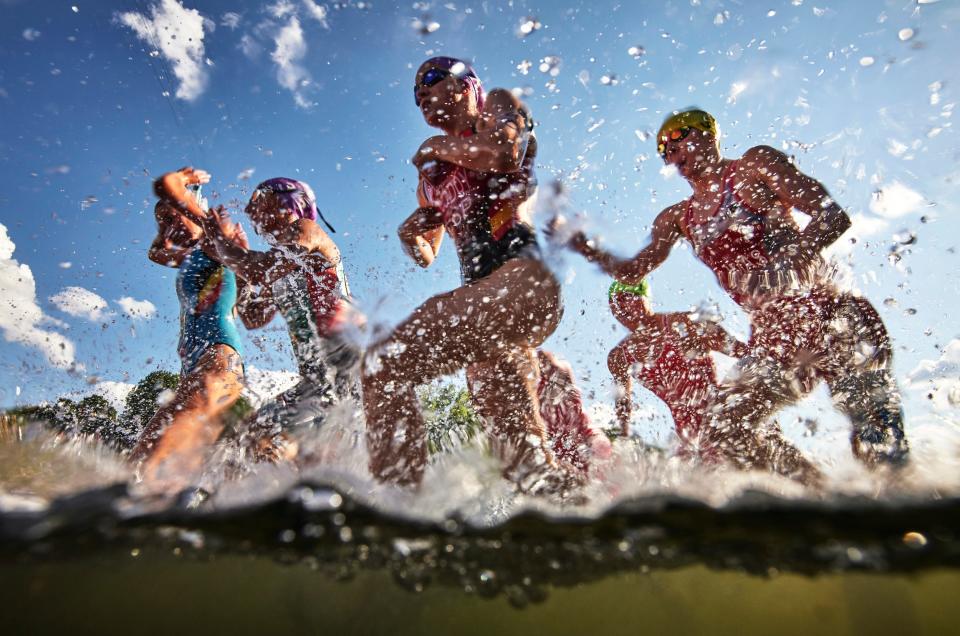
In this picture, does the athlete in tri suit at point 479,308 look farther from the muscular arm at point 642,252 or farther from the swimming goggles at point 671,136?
the swimming goggles at point 671,136

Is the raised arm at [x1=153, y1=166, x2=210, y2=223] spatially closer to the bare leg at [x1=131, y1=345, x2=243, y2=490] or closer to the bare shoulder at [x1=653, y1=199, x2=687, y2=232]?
the bare leg at [x1=131, y1=345, x2=243, y2=490]

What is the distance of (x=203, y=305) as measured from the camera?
3.48 m

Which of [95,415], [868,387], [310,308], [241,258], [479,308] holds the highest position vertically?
[241,258]

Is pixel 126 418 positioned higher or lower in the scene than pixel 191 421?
higher

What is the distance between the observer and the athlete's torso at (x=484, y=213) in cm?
242

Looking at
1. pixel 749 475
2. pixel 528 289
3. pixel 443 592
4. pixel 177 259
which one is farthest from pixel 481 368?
pixel 177 259

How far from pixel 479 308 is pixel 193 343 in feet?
7.29

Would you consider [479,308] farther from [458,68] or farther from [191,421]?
[191,421]

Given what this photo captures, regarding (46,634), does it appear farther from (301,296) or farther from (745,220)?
(745,220)

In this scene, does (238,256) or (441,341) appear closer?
(441,341)

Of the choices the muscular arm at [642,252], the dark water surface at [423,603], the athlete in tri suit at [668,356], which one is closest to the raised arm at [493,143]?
the muscular arm at [642,252]

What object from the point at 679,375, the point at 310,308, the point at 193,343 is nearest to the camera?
the point at 310,308

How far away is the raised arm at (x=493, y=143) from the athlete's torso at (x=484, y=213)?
0.59ft

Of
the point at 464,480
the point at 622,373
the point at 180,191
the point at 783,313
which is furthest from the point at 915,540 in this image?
the point at 180,191
